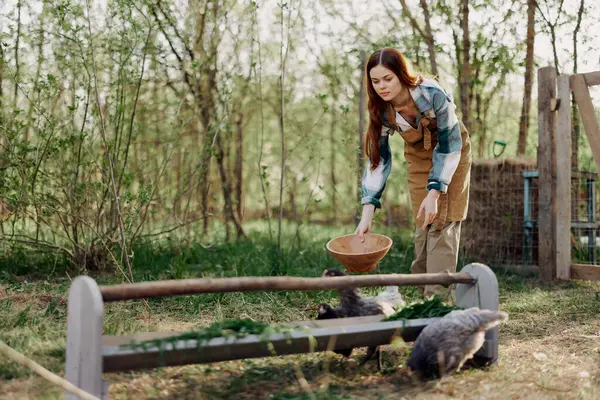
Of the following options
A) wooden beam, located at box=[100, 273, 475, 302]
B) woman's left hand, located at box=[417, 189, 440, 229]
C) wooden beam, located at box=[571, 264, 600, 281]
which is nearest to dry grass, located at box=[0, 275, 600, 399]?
wooden beam, located at box=[100, 273, 475, 302]

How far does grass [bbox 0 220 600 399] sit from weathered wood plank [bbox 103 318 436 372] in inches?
6.9

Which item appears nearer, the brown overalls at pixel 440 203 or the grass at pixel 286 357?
the grass at pixel 286 357

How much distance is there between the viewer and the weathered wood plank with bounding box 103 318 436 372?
6.89 feet

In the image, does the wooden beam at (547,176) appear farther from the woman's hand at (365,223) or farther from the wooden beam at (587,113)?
the woman's hand at (365,223)

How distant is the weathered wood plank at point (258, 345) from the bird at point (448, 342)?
0.37 ft

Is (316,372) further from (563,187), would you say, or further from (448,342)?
(563,187)

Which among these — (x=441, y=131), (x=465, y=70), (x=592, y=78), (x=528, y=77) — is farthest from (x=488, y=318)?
(x=528, y=77)

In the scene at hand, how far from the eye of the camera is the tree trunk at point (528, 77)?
7188 mm

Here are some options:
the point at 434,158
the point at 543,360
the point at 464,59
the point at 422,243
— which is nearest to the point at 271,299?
the point at 422,243

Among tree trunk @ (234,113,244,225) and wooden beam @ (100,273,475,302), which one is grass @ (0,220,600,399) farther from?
tree trunk @ (234,113,244,225)

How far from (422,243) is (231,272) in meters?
2.11

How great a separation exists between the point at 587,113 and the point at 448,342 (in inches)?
149

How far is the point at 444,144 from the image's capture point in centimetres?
340

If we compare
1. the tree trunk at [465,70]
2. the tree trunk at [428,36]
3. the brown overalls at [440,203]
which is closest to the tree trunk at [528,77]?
the tree trunk at [465,70]
